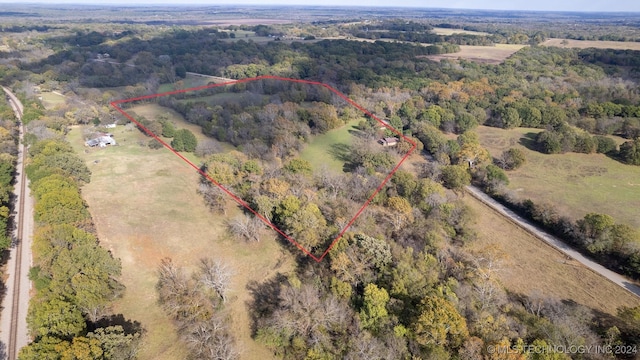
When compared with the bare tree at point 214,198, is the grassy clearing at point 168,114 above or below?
above

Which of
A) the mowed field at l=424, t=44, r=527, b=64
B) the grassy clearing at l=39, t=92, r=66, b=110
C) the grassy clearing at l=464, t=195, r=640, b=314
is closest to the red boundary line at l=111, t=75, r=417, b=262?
the grassy clearing at l=464, t=195, r=640, b=314

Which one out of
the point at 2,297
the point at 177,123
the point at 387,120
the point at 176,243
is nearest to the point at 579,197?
the point at 387,120

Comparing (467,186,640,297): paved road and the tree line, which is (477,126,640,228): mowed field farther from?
the tree line

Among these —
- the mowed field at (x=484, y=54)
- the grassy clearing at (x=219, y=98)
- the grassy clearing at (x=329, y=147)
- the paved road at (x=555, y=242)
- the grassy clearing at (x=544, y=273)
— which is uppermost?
the mowed field at (x=484, y=54)

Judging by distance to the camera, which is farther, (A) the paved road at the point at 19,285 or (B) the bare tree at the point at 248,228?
(B) the bare tree at the point at 248,228

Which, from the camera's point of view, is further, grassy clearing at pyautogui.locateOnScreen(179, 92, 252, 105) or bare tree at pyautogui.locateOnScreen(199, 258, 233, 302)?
grassy clearing at pyautogui.locateOnScreen(179, 92, 252, 105)

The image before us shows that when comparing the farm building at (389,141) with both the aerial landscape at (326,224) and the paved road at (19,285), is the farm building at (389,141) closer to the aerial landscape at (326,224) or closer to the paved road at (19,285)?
the aerial landscape at (326,224)

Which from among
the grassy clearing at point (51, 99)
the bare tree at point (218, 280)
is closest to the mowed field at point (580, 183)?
the bare tree at point (218, 280)
